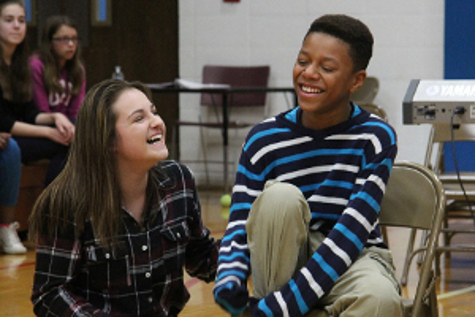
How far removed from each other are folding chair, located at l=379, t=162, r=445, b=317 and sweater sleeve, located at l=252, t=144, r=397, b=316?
0.71 ft

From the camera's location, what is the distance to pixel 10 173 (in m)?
4.00

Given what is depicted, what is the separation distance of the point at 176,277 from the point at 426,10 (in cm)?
430

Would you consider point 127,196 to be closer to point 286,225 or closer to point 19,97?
point 286,225

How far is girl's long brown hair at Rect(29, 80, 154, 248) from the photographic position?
1.78 m

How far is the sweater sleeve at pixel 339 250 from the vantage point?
168 centimetres

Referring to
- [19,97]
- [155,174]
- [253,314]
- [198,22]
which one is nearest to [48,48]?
[19,97]

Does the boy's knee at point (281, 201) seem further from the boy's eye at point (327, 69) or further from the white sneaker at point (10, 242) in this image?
the white sneaker at point (10, 242)

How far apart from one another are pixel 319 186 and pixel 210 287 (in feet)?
5.11

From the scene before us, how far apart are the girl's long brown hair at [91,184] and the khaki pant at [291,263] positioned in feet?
1.19

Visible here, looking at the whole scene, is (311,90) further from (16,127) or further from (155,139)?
(16,127)

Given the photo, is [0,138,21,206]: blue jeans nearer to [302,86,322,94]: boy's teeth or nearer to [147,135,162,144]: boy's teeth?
[147,135,162,144]: boy's teeth

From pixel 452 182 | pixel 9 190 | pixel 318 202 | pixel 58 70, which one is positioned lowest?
pixel 9 190

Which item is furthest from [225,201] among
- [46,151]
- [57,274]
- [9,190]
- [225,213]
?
[57,274]

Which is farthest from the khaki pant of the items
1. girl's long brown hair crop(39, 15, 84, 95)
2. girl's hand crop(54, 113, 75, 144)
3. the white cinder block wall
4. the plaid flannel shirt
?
the white cinder block wall
